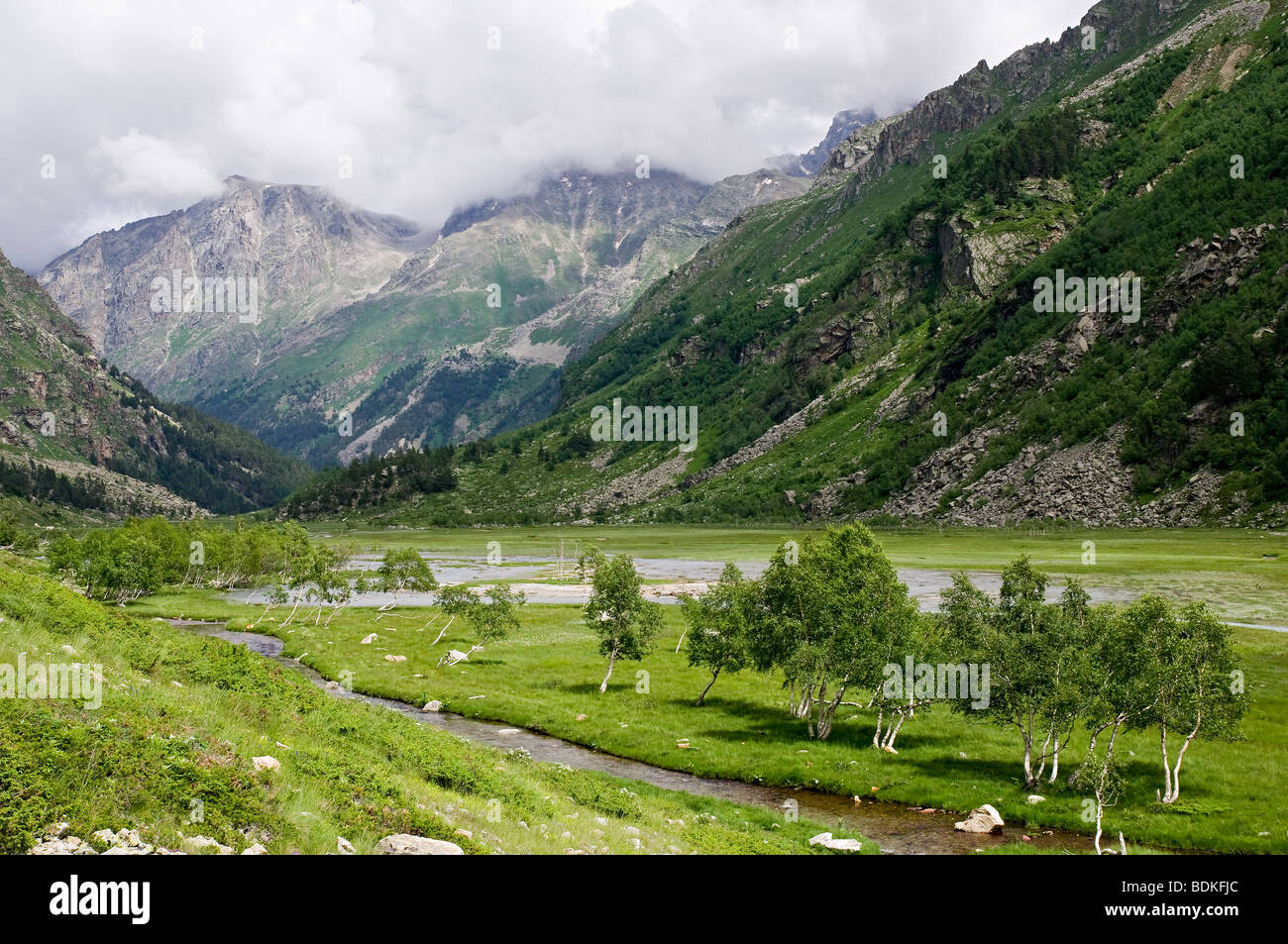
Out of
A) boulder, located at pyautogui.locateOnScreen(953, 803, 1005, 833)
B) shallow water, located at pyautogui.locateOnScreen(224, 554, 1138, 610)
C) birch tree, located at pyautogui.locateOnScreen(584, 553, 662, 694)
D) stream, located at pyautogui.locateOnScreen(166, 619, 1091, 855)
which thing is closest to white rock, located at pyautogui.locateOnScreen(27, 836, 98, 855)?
stream, located at pyautogui.locateOnScreen(166, 619, 1091, 855)

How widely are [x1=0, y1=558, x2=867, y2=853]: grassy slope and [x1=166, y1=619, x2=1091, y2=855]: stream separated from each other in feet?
Answer: 9.83

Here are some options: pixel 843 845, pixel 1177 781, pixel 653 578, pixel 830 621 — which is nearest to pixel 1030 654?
pixel 1177 781

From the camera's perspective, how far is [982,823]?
104 feet

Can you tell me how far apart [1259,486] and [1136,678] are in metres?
149

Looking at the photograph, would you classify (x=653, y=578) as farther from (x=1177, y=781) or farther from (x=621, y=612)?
(x=1177, y=781)

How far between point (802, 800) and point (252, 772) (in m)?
26.3

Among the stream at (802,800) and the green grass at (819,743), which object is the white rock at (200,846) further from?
the green grass at (819,743)

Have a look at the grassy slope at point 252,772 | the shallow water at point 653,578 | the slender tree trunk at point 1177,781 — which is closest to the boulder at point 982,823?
the grassy slope at point 252,772

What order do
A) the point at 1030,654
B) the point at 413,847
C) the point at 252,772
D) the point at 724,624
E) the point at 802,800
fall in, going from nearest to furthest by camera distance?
1. the point at 413,847
2. the point at 252,772
3. the point at 1030,654
4. the point at 802,800
5. the point at 724,624

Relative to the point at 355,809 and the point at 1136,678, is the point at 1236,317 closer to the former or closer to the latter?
the point at 1136,678
